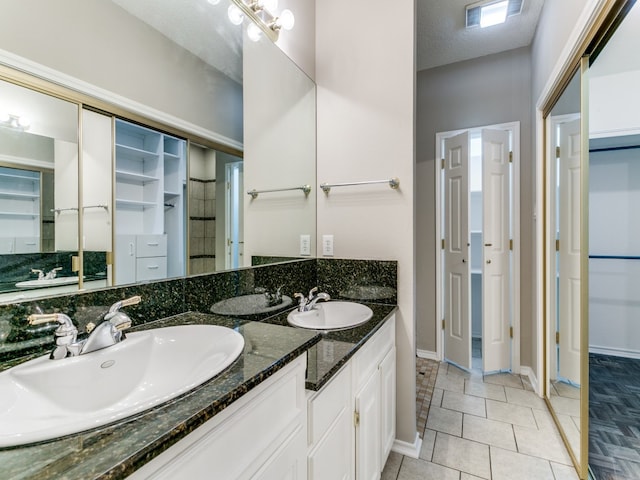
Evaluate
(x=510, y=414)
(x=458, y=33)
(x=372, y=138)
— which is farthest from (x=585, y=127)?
(x=510, y=414)

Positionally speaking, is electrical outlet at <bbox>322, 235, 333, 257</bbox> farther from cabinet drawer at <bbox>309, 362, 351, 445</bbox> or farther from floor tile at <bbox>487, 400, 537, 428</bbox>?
floor tile at <bbox>487, 400, 537, 428</bbox>

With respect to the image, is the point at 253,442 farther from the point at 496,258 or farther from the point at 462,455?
the point at 496,258

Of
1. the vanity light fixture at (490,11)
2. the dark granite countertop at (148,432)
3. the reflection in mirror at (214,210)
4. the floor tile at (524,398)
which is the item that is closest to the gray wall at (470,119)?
the floor tile at (524,398)

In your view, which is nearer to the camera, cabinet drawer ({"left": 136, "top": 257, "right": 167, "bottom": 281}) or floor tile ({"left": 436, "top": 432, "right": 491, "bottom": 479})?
cabinet drawer ({"left": 136, "top": 257, "right": 167, "bottom": 281})

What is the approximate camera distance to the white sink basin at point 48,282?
0.73 m

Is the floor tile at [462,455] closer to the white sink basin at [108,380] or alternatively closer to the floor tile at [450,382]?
the floor tile at [450,382]

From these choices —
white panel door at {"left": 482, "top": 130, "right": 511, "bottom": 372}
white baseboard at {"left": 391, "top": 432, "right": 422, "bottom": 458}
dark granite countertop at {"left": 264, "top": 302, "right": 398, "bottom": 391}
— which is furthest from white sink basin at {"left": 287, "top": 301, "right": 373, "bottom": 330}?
white panel door at {"left": 482, "top": 130, "right": 511, "bottom": 372}

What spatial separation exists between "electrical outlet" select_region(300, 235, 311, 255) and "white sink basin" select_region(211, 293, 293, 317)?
38 cm

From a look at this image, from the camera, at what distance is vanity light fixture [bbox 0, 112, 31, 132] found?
2.29ft

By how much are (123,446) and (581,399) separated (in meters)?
1.94

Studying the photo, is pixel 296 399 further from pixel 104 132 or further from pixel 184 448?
pixel 104 132

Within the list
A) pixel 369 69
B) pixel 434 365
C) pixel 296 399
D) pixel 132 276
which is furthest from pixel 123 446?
pixel 434 365

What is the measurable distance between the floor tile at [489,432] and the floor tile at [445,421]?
34 millimetres

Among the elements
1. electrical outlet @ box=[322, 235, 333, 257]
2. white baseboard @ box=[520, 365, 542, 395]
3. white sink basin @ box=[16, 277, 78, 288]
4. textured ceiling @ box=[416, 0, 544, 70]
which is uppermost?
textured ceiling @ box=[416, 0, 544, 70]
